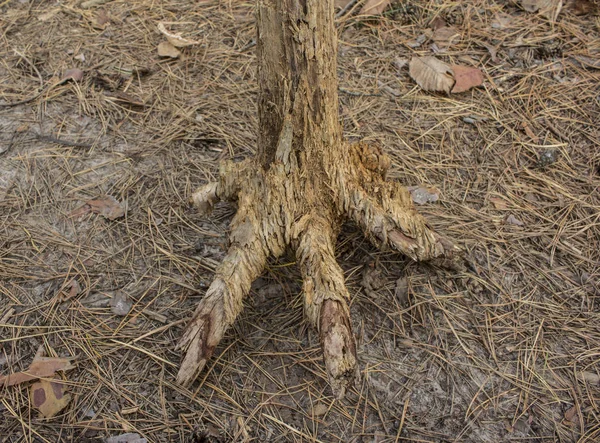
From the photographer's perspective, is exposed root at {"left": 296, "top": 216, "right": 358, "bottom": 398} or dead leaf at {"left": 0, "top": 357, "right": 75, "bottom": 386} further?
dead leaf at {"left": 0, "top": 357, "right": 75, "bottom": 386}

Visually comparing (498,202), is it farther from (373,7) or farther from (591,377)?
(373,7)

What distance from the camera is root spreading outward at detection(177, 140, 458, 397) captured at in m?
1.72

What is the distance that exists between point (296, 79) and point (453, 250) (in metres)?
0.85

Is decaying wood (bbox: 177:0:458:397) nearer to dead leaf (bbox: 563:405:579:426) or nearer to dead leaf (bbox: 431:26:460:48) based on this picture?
dead leaf (bbox: 563:405:579:426)

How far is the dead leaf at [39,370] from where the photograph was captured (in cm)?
177

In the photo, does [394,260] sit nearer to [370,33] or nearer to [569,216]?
[569,216]

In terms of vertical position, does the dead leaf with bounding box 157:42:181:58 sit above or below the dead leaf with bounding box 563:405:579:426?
above

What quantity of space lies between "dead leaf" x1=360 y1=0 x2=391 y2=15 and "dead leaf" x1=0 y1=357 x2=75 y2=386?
239 cm

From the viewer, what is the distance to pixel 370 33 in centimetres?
300

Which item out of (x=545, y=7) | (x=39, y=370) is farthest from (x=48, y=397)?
(x=545, y=7)

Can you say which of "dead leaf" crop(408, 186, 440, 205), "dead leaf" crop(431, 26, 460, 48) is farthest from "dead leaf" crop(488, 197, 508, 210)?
"dead leaf" crop(431, 26, 460, 48)

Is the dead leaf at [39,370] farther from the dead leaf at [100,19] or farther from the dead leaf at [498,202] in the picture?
the dead leaf at [100,19]

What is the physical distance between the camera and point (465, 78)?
270 centimetres

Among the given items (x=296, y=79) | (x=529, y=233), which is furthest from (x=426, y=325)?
(x=296, y=79)
